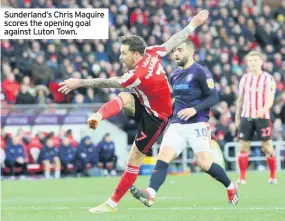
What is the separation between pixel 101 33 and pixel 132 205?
279cm

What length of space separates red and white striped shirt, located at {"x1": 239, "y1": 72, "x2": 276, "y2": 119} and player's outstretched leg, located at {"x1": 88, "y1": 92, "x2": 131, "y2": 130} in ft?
22.4

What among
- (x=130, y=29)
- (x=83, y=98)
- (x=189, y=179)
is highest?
(x=130, y=29)

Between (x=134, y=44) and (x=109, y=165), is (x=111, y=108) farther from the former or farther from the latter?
(x=109, y=165)

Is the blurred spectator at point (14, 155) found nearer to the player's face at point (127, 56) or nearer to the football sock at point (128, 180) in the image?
the football sock at point (128, 180)

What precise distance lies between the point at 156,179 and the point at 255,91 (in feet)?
21.5

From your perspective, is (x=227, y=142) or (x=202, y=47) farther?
(x=202, y=47)

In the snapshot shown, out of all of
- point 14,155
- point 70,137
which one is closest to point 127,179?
point 14,155

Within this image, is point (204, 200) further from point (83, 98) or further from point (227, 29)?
point (227, 29)

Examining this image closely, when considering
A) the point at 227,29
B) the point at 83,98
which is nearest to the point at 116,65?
the point at 83,98

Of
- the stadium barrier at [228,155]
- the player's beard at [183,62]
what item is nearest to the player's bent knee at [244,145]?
the player's beard at [183,62]

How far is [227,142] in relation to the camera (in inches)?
1027

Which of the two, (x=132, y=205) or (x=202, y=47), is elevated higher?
(x=202, y=47)

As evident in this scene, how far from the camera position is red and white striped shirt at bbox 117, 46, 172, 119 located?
11.4m

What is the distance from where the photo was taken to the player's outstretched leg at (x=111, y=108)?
10609 millimetres
